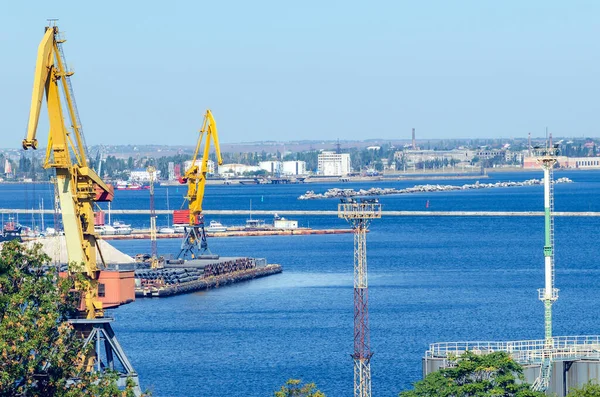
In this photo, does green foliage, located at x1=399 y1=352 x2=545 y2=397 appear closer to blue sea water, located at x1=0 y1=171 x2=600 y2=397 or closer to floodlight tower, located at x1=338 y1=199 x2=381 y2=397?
floodlight tower, located at x1=338 y1=199 x2=381 y2=397

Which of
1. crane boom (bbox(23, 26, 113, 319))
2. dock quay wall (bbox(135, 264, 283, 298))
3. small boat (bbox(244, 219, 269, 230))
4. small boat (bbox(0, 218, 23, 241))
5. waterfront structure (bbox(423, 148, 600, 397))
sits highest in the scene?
crane boom (bbox(23, 26, 113, 319))

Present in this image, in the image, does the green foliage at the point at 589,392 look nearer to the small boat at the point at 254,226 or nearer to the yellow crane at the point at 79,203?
the yellow crane at the point at 79,203

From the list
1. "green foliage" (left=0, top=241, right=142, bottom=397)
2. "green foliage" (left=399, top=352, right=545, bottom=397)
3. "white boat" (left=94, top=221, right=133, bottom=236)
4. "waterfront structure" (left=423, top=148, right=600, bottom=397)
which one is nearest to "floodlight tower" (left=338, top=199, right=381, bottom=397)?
"waterfront structure" (left=423, top=148, right=600, bottom=397)

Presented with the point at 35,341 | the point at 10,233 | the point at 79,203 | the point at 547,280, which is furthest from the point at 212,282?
the point at 35,341

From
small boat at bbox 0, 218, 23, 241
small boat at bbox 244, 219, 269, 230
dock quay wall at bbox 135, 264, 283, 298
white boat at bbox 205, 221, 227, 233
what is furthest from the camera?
small boat at bbox 244, 219, 269, 230

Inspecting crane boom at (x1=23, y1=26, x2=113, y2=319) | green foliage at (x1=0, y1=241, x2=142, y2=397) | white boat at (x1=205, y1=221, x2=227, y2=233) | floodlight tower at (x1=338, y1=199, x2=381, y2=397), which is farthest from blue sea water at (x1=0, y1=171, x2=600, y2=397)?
green foliage at (x1=0, y1=241, x2=142, y2=397)

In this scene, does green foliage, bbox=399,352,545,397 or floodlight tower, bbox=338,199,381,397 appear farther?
floodlight tower, bbox=338,199,381,397

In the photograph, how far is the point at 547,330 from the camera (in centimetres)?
2641

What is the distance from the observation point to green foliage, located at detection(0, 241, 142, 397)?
20.6 meters

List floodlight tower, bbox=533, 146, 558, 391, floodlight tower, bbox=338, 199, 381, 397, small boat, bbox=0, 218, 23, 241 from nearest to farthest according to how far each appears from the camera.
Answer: floodlight tower, bbox=533, 146, 558, 391, floodlight tower, bbox=338, 199, 381, 397, small boat, bbox=0, 218, 23, 241

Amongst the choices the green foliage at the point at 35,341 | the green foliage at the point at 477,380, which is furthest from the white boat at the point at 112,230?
the green foliage at the point at 477,380

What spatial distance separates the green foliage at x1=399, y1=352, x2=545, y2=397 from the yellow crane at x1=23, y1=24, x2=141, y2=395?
27.0 ft

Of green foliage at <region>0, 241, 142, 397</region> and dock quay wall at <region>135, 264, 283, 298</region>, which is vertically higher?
green foliage at <region>0, 241, 142, 397</region>

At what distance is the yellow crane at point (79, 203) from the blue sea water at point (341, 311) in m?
4.65
